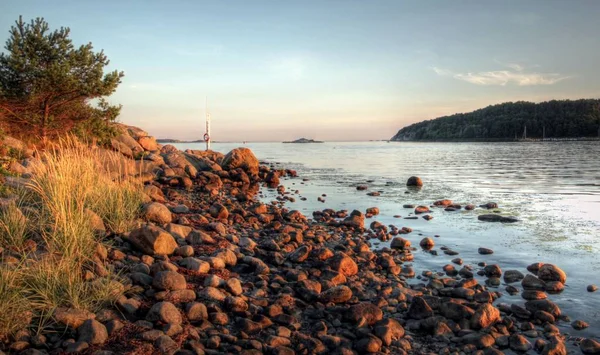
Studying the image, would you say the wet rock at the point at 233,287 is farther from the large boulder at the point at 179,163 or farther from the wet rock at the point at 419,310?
the large boulder at the point at 179,163

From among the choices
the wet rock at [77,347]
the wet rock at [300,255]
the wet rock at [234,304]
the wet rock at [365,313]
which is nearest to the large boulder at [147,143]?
the wet rock at [300,255]

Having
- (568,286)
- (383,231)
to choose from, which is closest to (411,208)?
(383,231)

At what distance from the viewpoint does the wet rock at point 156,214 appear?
886 centimetres

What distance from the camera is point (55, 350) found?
4.00 metres

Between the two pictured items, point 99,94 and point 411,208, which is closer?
point 411,208

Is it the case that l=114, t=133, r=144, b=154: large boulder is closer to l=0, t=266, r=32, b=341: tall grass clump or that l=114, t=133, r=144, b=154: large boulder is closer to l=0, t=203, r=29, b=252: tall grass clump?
l=0, t=203, r=29, b=252: tall grass clump

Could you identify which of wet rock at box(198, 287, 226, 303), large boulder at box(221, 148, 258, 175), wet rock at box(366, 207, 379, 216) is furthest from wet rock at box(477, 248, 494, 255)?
large boulder at box(221, 148, 258, 175)

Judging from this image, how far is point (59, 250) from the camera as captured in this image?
19.8 ft

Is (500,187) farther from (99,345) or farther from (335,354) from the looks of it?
(99,345)

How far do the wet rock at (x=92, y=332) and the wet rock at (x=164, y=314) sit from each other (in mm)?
567

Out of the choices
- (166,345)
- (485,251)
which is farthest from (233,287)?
(485,251)

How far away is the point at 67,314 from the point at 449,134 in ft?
644

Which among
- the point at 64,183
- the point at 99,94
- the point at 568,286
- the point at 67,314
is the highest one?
the point at 99,94

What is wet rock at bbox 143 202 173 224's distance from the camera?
8859 millimetres
